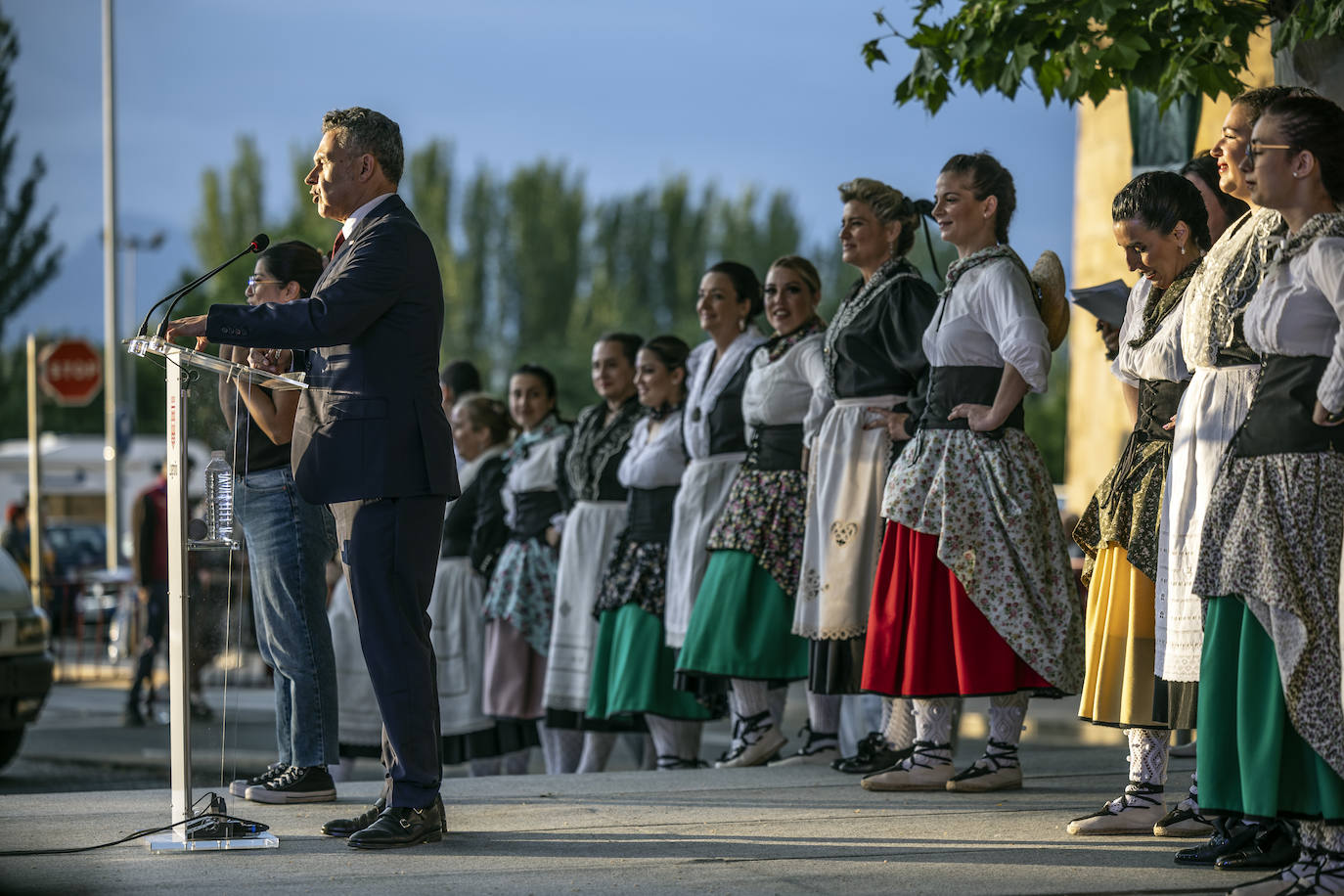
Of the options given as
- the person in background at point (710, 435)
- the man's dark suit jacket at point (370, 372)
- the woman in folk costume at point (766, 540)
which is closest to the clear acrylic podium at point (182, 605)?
the man's dark suit jacket at point (370, 372)

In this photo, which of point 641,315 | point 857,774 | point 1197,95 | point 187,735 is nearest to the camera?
point 187,735

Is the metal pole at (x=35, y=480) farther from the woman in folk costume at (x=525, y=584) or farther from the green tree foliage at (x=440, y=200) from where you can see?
the green tree foliage at (x=440, y=200)

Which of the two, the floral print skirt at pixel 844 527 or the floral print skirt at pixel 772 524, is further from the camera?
the floral print skirt at pixel 772 524

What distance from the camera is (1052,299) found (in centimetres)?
585

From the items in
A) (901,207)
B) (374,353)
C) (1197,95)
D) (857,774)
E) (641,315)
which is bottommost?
(857,774)

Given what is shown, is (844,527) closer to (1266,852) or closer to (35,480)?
(1266,852)

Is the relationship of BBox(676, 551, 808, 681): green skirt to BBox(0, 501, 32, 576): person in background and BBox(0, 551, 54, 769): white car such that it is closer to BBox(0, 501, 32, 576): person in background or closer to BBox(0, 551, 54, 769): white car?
BBox(0, 551, 54, 769): white car

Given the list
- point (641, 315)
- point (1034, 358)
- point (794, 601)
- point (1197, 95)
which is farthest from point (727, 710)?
point (641, 315)

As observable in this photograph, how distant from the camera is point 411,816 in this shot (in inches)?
182

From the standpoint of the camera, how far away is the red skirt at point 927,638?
561 cm

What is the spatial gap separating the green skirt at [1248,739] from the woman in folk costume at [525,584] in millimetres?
4954

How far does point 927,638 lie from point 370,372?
2242 mm

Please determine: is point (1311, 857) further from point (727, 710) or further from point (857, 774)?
point (727, 710)

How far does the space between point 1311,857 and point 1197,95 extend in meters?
3.88
